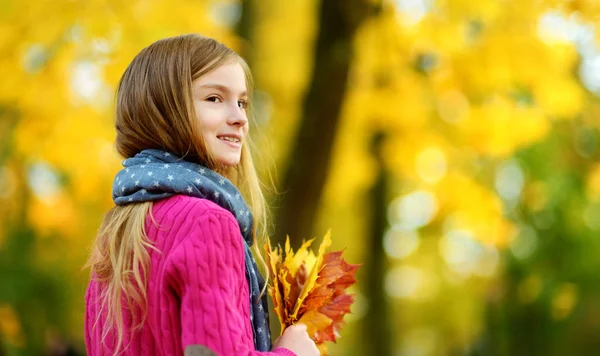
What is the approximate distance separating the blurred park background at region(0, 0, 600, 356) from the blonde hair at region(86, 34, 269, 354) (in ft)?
1.46

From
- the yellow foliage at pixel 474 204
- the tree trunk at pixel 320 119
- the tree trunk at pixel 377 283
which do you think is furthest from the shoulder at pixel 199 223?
the tree trunk at pixel 377 283

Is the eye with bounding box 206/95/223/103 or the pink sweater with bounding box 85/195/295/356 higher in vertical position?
the eye with bounding box 206/95/223/103

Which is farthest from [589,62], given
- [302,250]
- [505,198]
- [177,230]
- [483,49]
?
[177,230]

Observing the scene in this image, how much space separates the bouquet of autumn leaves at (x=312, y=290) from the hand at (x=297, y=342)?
59 mm

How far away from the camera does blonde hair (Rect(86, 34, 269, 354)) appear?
6.19ft

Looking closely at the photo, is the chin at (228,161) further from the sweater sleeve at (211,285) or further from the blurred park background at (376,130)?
the blurred park background at (376,130)

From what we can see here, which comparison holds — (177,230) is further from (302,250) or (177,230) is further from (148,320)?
(302,250)

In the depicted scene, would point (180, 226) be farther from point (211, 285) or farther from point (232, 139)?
point (232, 139)

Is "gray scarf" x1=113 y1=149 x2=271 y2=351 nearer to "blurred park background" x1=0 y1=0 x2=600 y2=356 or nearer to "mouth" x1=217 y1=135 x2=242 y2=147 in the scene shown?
"mouth" x1=217 y1=135 x2=242 y2=147

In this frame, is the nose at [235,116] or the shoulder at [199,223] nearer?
the shoulder at [199,223]

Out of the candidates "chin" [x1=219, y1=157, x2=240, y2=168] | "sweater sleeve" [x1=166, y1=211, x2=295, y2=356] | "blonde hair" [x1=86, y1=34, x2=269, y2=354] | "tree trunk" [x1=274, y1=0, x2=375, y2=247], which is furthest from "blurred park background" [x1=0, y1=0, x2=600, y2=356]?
"sweater sleeve" [x1=166, y1=211, x2=295, y2=356]

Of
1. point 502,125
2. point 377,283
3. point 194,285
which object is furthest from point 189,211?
point 377,283

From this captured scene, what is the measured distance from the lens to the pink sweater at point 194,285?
5.71ft

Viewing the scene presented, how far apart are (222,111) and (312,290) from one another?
1.74ft
